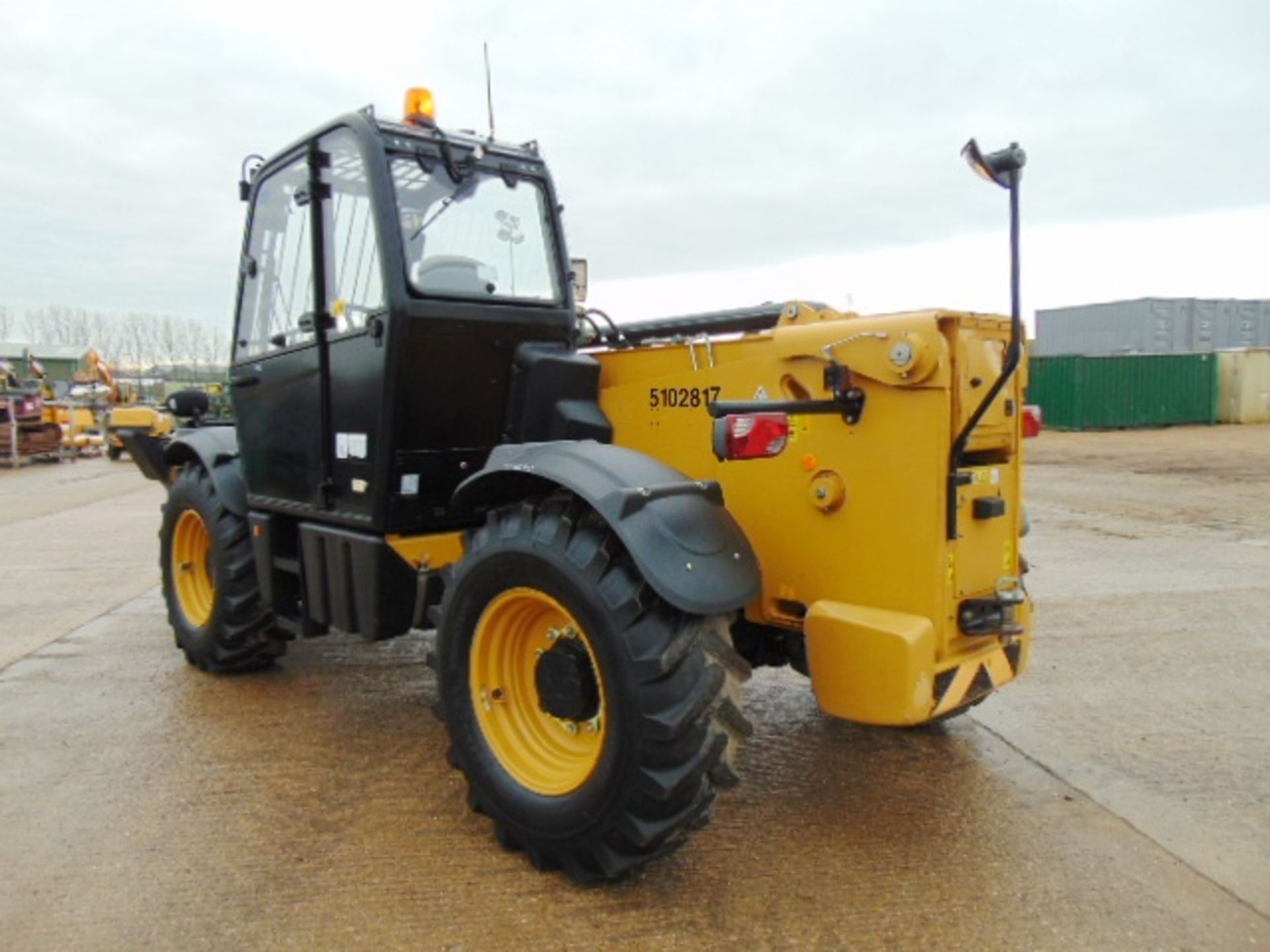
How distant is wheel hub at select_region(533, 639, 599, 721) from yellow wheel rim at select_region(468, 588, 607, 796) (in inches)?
1.9

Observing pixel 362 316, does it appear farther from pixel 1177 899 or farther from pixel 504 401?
pixel 1177 899

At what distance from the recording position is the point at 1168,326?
35.0 metres

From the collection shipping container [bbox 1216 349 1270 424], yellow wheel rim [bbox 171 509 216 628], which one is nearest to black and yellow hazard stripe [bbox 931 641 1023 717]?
yellow wheel rim [bbox 171 509 216 628]

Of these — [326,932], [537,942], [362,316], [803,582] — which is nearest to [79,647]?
[362,316]

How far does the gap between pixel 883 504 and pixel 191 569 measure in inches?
158

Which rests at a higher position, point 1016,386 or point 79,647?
point 1016,386

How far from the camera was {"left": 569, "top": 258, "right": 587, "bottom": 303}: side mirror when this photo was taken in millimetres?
4078

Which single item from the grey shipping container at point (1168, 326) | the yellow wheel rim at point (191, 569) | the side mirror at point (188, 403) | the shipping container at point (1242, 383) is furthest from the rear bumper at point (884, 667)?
the grey shipping container at point (1168, 326)

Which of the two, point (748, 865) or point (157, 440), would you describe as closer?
point (748, 865)

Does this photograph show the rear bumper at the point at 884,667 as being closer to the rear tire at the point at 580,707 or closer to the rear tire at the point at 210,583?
the rear tire at the point at 580,707

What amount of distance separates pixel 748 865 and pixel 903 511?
120 centimetres

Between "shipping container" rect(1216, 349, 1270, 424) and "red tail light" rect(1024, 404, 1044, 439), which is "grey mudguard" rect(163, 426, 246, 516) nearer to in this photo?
"red tail light" rect(1024, 404, 1044, 439)

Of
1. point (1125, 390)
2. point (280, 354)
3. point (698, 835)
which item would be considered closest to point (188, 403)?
point (280, 354)

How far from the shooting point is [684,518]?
2793 mm
